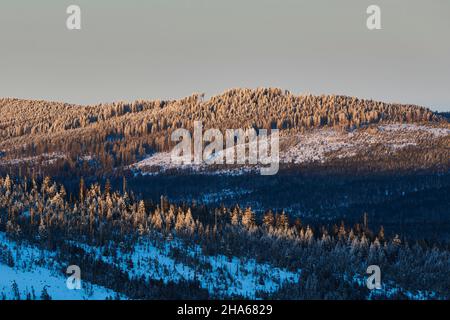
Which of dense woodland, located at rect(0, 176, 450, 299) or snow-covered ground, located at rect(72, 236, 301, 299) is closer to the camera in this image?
snow-covered ground, located at rect(72, 236, 301, 299)

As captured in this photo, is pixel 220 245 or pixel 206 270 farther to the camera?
pixel 220 245

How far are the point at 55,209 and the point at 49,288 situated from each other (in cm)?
5002

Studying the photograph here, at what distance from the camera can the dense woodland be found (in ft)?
380

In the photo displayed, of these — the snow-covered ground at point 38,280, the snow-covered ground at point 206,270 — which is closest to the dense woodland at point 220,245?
the snow-covered ground at point 206,270

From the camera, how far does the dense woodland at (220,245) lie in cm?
11594

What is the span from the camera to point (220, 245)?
134875 millimetres

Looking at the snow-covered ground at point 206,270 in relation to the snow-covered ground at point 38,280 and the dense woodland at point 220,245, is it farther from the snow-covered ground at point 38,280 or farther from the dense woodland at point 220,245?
the snow-covered ground at point 38,280

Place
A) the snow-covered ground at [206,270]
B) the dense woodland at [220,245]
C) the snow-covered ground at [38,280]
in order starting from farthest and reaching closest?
the dense woodland at [220,245]
the snow-covered ground at [206,270]
the snow-covered ground at [38,280]

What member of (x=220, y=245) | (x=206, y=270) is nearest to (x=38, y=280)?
(x=206, y=270)

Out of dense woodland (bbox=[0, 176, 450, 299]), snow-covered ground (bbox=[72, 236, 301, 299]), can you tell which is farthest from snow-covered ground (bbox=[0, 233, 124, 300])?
snow-covered ground (bbox=[72, 236, 301, 299])

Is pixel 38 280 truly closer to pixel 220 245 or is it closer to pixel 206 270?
pixel 206 270

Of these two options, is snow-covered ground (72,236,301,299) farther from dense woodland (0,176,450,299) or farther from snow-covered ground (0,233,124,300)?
snow-covered ground (0,233,124,300)
